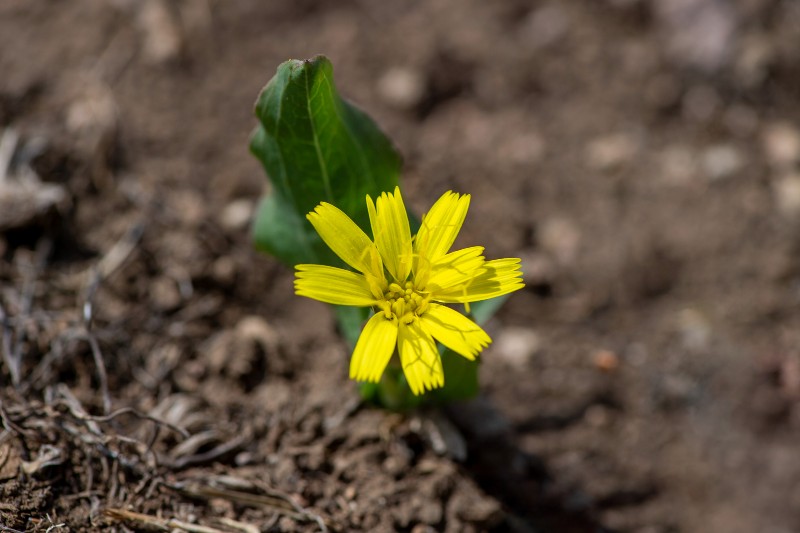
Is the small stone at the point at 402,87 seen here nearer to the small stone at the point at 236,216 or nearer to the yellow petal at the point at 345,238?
the small stone at the point at 236,216

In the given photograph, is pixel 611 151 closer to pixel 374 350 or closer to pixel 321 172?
pixel 321 172

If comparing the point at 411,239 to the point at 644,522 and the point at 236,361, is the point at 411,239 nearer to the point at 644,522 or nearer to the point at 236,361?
the point at 236,361

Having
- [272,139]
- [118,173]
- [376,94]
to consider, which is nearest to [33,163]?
[118,173]

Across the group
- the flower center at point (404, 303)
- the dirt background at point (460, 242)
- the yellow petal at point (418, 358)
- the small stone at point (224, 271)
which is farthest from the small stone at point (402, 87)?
the yellow petal at point (418, 358)

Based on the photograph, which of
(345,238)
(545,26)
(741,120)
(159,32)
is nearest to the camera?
(345,238)

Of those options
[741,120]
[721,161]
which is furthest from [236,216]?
[741,120]
